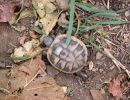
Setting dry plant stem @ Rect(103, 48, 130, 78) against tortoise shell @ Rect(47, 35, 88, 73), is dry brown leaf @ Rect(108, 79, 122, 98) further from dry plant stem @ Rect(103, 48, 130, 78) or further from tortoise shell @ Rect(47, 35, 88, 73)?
tortoise shell @ Rect(47, 35, 88, 73)

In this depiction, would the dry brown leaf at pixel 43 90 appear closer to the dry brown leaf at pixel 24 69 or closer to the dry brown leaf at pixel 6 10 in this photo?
the dry brown leaf at pixel 24 69

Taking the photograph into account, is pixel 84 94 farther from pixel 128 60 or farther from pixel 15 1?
pixel 15 1

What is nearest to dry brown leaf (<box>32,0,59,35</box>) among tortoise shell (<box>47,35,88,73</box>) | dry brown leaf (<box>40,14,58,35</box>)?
dry brown leaf (<box>40,14,58,35</box>)

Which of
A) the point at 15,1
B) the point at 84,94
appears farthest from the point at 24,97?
the point at 15,1

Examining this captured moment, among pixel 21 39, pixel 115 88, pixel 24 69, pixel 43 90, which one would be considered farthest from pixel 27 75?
pixel 115 88

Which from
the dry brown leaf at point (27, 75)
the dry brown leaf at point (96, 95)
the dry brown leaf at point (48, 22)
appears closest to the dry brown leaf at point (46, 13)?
the dry brown leaf at point (48, 22)

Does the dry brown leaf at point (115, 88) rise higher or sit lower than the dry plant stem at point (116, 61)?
lower
